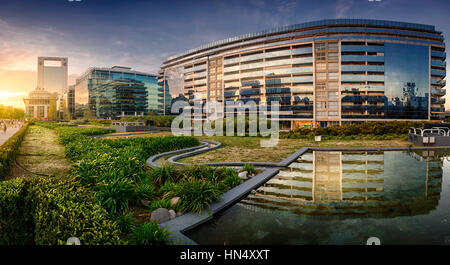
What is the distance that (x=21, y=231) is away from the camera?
12.7ft

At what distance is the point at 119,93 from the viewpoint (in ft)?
345

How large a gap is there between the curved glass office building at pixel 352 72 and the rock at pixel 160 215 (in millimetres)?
67157

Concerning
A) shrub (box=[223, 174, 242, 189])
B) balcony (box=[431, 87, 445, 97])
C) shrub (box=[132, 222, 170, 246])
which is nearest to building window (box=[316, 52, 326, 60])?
balcony (box=[431, 87, 445, 97])

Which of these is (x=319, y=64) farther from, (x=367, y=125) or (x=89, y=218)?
(x=89, y=218)

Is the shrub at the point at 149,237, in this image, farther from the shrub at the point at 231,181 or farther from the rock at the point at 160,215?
the shrub at the point at 231,181

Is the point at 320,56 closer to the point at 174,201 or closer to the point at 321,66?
the point at 321,66

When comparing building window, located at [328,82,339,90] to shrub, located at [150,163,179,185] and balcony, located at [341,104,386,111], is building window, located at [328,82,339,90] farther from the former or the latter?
shrub, located at [150,163,179,185]

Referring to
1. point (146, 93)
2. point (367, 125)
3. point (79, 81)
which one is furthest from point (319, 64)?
point (79, 81)

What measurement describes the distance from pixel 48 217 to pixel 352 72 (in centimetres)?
7485

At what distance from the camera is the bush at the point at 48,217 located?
3.40m

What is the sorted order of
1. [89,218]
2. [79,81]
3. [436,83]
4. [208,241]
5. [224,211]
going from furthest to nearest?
[79,81]
[436,83]
[224,211]
[208,241]
[89,218]

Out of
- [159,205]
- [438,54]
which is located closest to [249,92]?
[438,54]

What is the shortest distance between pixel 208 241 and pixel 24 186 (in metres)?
3.81
